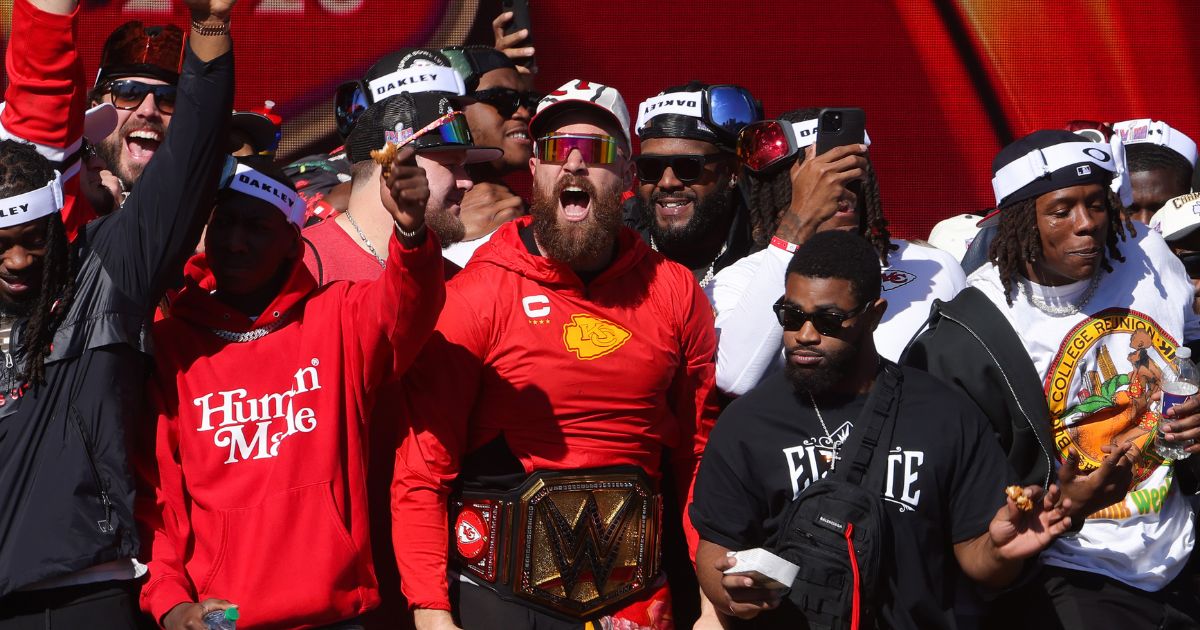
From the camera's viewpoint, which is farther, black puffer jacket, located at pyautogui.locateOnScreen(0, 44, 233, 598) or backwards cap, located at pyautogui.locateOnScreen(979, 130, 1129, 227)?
backwards cap, located at pyautogui.locateOnScreen(979, 130, 1129, 227)

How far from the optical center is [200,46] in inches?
135

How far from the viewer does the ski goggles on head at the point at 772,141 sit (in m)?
4.42

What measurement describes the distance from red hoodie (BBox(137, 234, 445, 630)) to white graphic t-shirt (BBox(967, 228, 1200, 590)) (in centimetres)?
174

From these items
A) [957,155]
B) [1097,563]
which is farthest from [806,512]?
[957,155]

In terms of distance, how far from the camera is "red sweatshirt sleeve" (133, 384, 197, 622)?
11.1 ft

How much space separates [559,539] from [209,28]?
154 cm

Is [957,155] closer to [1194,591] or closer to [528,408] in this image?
[1194,591]

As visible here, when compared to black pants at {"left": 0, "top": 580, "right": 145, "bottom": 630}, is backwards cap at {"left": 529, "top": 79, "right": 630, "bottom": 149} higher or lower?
higher

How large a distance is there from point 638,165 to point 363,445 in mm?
1714

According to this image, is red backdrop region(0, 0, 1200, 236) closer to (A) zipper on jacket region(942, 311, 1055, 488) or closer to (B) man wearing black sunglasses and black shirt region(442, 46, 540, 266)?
(B) man wearing black sunglasses and black shirt region(442, 46, 540, 266)

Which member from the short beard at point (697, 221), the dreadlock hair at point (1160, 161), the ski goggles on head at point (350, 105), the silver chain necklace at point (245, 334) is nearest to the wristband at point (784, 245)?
the short beard at point (697, 221)

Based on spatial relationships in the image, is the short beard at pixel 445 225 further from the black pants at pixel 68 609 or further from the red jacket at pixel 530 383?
the black pants at pixel 68 609

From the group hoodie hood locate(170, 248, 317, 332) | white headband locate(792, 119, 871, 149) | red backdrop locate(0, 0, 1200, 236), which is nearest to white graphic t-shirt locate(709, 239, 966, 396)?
white headband locate(792, 119, 871, 149)

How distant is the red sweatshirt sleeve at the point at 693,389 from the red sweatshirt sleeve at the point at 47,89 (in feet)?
5.33
